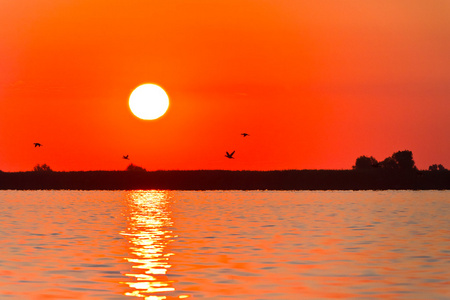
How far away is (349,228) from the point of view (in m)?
47.0

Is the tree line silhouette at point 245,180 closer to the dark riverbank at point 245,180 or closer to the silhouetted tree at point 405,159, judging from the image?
the dark riverbank at point 245,180

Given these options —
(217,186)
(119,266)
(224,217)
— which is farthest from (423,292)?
(217,186)

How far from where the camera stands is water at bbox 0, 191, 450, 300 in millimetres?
23266

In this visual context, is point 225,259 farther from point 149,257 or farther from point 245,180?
point 245,180

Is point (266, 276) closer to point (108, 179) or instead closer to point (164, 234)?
point (164, 234)

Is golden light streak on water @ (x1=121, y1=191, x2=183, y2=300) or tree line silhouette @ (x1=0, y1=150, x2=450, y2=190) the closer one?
golden light streak on water @ (x1=121, y1=191, x2=183, y2=300)

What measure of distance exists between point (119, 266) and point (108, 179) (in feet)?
315

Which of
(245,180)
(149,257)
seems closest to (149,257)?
(149,257)

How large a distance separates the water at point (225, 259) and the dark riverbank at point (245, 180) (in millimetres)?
65846

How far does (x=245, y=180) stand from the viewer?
121438mm

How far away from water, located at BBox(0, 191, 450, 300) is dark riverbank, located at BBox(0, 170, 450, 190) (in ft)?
216

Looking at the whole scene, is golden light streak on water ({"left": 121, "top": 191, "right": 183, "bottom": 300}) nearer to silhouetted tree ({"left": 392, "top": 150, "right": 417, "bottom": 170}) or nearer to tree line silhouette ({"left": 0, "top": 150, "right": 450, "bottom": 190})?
tree line silhouette ({"left": 0, "top": 150, "right": 450, "bottom": 190})

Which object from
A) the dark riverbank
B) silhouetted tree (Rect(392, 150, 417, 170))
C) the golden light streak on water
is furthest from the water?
silhouetted tree (Rect(392, 150, 417, 170))

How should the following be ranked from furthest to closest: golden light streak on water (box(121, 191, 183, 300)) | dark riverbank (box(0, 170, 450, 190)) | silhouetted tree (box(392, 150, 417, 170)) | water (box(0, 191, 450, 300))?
silhouetted tree (box(392, 150, 417, 170)), dark riverbank (box(0, 170, 450, 190)), golden light streak on water (box(121, 191, 183, 300)), water (box(0, 191, 450, 300))
